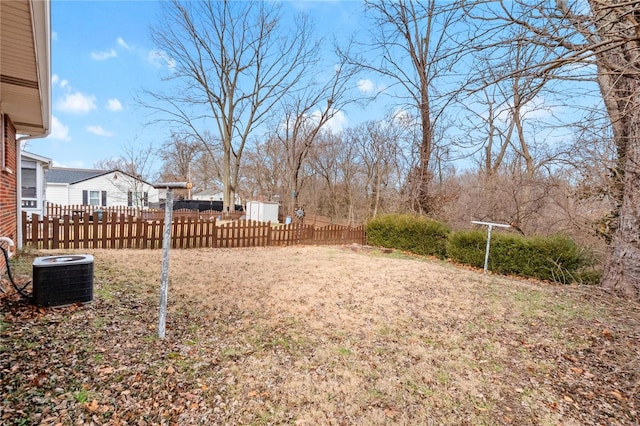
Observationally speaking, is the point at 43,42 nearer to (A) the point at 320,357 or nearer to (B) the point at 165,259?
(B) the point at 165,259

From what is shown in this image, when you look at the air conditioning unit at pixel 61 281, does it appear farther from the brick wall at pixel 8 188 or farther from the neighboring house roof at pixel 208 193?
the neighboring house roof at pixel 208 193

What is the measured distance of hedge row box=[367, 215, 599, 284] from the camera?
7.18 m

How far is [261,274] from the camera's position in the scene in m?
5.92

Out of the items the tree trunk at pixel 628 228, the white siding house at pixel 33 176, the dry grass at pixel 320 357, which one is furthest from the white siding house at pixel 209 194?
the tree trunk at pixel 628 228

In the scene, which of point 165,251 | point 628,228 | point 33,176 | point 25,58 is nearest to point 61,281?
point 165,251

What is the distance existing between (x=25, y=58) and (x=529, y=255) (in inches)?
389

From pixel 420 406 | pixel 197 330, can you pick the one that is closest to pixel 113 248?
pixel 197 330

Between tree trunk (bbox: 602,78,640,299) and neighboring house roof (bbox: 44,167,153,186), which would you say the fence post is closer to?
tree trunk (bbox: 602,78,640,299)

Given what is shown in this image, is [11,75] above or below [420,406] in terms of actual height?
above

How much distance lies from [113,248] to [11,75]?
16.9 feet

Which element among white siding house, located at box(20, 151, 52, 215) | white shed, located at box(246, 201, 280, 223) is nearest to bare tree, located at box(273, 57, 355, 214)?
white shed, located at box(246, 201, 280, 223)

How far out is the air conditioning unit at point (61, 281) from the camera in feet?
10.4

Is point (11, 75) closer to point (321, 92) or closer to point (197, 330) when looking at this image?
point (197, 330)

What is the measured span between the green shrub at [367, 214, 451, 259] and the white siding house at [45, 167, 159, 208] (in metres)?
17.8
